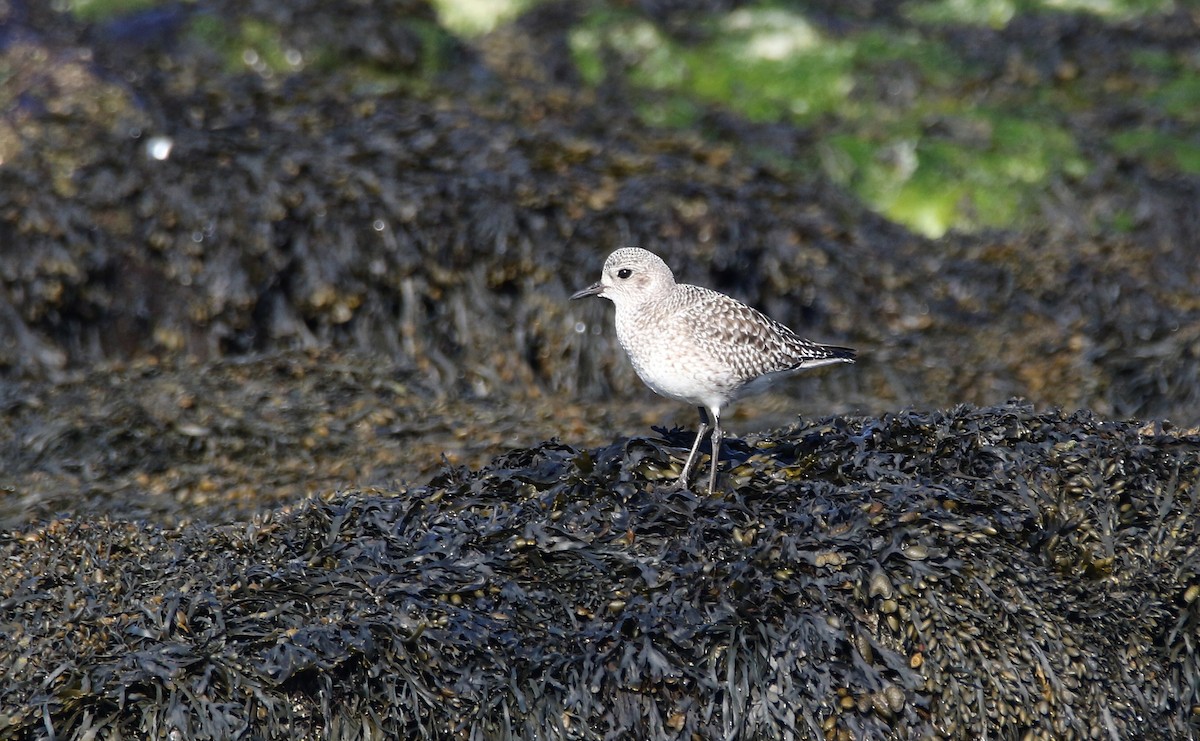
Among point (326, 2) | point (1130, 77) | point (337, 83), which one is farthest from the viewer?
point (1130, 77)

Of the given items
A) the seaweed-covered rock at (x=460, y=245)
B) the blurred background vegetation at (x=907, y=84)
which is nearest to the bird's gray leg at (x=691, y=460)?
the seaweed-covered rock at (x=460, y=245)

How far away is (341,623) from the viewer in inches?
160

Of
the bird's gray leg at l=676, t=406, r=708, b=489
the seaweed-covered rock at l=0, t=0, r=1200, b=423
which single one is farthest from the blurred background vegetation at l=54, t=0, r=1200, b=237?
the bird's gray leg at l=676, t=406, r=708, b=489

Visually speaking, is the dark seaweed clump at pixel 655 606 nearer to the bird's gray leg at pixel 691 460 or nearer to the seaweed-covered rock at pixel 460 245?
the bird's gray leg at pixel 691 460

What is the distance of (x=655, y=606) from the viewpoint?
412 centimetres

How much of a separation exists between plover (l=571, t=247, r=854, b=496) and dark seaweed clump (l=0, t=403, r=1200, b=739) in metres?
0.29

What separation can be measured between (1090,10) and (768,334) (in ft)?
24.7

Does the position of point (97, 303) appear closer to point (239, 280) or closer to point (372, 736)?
point (239, 280)

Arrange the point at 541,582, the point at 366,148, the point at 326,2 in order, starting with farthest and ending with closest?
the point at 326,2
the point at 366,148
the point at 541,582

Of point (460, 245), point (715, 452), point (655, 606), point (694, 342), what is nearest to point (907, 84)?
point (460, 245)

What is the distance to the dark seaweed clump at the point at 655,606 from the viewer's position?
398 centimetres

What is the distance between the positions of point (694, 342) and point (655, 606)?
1001mm

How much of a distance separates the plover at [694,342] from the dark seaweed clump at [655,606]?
0.29 meters

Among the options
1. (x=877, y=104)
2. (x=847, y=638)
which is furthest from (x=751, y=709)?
(x=877, y=104)
